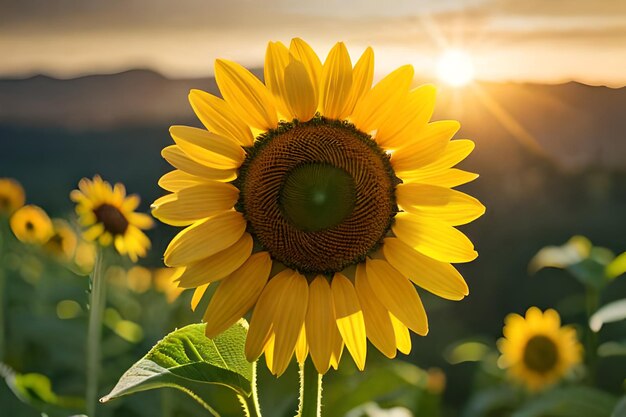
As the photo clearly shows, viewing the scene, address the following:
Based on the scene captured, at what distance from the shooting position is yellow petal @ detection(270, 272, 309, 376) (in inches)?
33.5

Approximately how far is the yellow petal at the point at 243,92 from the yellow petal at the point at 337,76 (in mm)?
56

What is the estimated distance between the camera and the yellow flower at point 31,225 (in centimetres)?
240

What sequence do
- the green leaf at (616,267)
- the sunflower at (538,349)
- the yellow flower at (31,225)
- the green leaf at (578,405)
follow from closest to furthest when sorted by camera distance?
the green leaf at (578,405) < the green leaf at (616,267) < the sunflower at (538,349) < the yellow flower at (31,225)

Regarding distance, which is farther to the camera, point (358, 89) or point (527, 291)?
point (527, 291)

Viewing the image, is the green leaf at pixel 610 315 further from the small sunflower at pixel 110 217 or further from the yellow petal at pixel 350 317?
the yellow petal at pixel 350 317

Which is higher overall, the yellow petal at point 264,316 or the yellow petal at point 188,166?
the yellow petal at point 188,166

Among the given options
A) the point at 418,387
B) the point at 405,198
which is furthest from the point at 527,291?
the point at 405,198

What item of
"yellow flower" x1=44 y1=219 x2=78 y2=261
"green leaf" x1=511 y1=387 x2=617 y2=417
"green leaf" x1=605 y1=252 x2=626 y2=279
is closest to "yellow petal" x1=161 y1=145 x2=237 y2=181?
"green leaf" x1=511 y1=387 x2=617 y2=417

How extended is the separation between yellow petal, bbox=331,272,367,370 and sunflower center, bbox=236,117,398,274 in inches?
0.9

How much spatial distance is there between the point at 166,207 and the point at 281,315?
6.1 inches

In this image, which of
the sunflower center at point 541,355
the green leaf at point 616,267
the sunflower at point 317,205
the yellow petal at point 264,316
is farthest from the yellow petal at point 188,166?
the sunflower center at point 541,355

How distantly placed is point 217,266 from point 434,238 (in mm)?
218

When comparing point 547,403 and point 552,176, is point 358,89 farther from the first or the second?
point 552,176

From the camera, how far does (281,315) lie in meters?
0.85
